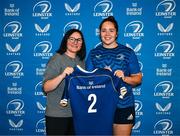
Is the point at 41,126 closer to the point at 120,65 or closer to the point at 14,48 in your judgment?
the point at 14,48

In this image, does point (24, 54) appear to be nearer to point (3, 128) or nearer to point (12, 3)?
point (12, 3)

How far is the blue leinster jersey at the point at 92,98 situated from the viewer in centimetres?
184

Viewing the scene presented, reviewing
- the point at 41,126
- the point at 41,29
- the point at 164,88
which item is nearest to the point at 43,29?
the point at 41,29

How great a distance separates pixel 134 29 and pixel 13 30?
4.51 ft

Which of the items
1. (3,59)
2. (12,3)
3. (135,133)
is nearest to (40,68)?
(3,59)

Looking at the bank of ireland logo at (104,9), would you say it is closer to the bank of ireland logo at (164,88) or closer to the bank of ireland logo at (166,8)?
the bank of ireland logo at (166,8)

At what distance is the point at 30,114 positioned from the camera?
277 cm

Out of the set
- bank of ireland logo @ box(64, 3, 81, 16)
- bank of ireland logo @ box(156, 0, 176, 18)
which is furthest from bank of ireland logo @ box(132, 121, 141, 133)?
bank of ireland logo @ box(64, 3, 81, 16)

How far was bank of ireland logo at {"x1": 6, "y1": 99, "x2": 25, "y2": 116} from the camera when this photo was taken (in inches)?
109

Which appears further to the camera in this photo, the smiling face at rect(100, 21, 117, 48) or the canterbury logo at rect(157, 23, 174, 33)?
the canterbury logo at rect(157, 23, 174, 33)

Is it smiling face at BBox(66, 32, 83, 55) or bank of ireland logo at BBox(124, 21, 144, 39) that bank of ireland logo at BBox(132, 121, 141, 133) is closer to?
bank of ireland logo at BBox(124, 21, 144, 39)

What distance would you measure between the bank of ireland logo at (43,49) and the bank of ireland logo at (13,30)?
25 centimetres

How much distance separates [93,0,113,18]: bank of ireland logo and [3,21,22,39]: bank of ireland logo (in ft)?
2.94

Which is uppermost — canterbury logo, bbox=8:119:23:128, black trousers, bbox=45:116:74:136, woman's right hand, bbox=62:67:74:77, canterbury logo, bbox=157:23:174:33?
canterbury logo, bbox=157:23:174:33
